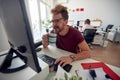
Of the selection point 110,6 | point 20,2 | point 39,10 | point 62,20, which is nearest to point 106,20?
point 110,6

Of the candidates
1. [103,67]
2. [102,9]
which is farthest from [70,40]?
[102,9]

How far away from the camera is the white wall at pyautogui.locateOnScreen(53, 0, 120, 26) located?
482 cm

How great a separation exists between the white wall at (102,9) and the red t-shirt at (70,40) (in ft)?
14.1

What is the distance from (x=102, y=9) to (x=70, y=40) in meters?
4.43

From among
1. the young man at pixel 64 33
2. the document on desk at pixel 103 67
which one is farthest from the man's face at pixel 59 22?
the document on desk at pixel 103 67

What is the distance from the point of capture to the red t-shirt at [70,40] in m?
1.30

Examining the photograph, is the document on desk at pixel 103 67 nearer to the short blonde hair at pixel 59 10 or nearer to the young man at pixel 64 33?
the young man at pixel 64 33

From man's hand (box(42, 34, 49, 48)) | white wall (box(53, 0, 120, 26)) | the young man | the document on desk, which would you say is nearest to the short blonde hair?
the young man

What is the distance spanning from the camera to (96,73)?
2.55 feet

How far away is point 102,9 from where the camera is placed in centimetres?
500

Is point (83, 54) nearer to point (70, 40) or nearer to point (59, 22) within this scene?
point (70, 40)

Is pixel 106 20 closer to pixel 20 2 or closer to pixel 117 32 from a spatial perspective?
pixel 117 32

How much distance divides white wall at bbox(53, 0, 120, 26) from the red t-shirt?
14.1 ft

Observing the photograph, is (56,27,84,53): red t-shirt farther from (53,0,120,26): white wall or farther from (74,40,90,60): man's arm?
(53,0,120,26): white wall
